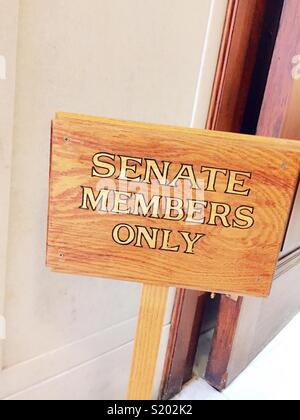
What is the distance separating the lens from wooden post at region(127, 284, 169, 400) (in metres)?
0.76

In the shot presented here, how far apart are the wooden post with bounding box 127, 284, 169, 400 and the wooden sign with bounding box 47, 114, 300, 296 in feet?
0.14

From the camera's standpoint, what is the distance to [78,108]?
90cm

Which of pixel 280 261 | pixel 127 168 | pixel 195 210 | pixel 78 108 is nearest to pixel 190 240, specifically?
pixel 195 210

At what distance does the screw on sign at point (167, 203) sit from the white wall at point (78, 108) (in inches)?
9.5

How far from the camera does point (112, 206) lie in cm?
67

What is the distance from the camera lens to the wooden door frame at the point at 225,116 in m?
1.08

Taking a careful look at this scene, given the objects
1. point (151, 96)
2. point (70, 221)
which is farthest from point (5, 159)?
point (151, 96)

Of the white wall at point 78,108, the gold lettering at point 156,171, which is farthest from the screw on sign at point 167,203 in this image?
the white wall at point 78,108

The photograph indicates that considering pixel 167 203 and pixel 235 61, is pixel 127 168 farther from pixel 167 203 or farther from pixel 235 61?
pixel 235 61

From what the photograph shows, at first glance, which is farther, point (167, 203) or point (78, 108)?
point (78, 108)

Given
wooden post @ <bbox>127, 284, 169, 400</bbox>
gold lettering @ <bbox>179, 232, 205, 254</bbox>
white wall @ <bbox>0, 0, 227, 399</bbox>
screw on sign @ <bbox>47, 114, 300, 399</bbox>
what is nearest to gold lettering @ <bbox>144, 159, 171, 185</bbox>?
screw on sign @ <bbox>47, 114, 300, 399</bbox>

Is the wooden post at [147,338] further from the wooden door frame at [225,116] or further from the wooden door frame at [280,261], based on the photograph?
the wooden door frame at [280,261]

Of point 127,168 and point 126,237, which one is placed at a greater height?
point 127,168

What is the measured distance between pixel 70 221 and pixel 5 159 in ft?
0.79
